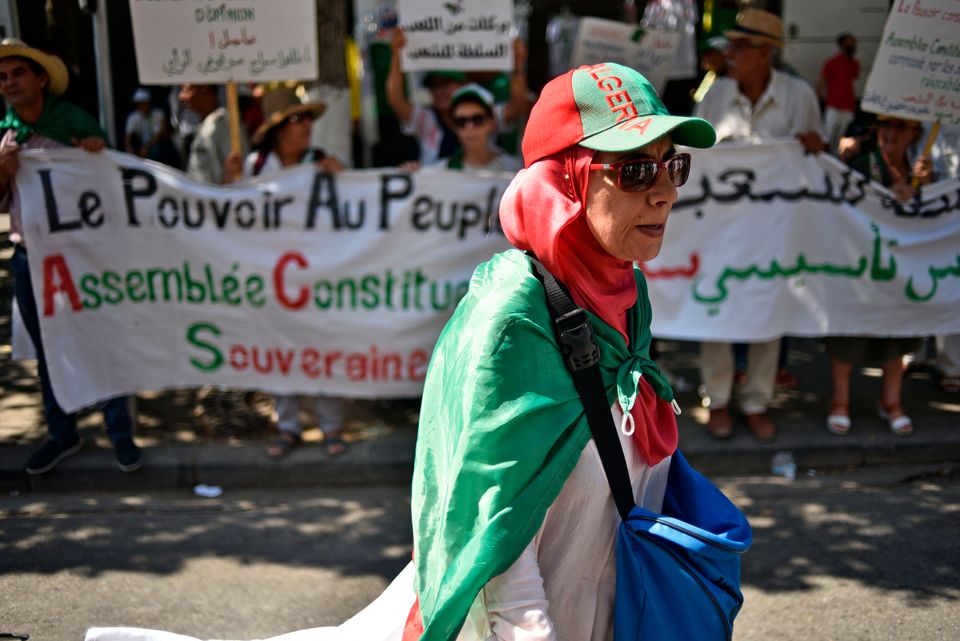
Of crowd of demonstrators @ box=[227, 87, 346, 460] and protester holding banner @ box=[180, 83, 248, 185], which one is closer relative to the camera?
crowd of demonstrators @ box=[227, 87, 346, 460]

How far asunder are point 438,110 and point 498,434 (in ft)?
18.5

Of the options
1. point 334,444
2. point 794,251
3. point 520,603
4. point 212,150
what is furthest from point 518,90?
point 520,603

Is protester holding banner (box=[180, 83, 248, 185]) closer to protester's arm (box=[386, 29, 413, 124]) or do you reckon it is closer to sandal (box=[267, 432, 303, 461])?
protester's arm (box=[386, 29, 413, 124])

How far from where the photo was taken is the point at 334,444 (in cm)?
570

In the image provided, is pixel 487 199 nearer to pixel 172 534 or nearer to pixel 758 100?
pixel 758 100

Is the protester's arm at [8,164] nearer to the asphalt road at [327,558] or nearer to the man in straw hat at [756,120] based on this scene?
the asphalt road at [327,558]

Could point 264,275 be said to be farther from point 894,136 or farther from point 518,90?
point 894,136

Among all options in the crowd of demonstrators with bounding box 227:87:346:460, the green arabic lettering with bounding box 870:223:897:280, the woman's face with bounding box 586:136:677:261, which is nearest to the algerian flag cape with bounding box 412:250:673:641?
the woman's face with bounding box 586:136:677:261

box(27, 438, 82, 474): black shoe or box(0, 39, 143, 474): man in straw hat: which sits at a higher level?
box(0, 39, 143, 474): man in straw hat

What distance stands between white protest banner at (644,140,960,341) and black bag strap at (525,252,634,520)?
13.0 feet

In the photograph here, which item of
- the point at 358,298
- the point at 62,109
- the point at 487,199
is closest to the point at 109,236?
the point at 62,109

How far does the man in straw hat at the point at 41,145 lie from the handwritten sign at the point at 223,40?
19.4 inches

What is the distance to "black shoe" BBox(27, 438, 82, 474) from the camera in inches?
212

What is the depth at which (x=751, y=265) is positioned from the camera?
5844 millimetres
